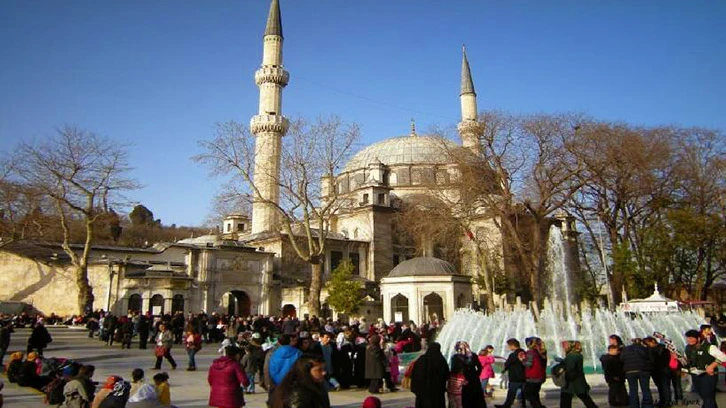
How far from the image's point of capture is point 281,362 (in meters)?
6.37

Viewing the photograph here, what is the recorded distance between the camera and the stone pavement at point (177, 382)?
28.3 feet

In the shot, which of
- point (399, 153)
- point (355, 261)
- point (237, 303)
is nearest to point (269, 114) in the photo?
point (355, 261)

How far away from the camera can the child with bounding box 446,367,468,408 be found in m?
6.76

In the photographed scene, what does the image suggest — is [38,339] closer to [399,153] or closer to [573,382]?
[573,382]

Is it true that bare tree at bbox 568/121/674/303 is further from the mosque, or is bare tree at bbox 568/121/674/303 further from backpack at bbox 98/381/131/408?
backpack at bbox 98/381/131/408

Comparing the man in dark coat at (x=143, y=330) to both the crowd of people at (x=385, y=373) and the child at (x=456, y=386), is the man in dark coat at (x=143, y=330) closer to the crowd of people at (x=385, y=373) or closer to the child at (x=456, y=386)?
the crowd of people at (x=385, y=373)

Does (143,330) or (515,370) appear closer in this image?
(515,370)

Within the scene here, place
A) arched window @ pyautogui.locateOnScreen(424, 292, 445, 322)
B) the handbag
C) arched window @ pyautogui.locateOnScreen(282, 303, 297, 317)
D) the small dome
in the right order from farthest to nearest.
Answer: arched window @ pyautogui.locateOnScreen(282, 303, 297, 317) → arched window @ pyautogui.locateOnScreen(424, 292, 445, 322) → the small dome → the handbag

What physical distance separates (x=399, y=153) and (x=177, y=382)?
125ft

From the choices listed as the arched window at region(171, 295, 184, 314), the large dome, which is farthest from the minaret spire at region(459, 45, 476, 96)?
the arched window at region(171, 295, 184, 314)

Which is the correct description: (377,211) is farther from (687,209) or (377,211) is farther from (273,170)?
(687,209)

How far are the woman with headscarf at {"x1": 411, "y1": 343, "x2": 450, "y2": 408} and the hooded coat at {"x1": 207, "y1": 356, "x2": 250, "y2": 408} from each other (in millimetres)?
1934

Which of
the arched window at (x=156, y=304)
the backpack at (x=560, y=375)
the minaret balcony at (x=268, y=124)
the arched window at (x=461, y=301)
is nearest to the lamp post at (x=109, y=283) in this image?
the arched window at (x=156, y=304)

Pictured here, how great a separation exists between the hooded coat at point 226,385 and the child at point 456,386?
242 centimetres
